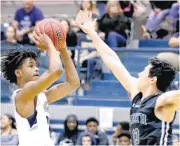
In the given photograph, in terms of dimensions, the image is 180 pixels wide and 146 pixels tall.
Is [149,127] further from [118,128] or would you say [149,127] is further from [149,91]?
[118,128]

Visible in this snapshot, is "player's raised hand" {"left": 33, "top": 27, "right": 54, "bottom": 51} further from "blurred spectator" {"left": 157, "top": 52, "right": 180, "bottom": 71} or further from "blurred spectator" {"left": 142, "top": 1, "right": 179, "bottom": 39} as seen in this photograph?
"blurred spectator" {"left": 142, "top": 1, "right": 179, "bottom": 39}

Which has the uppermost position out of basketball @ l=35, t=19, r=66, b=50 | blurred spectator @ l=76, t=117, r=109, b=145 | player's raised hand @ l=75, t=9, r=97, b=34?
player's raised hand @ l=75, t=9, r=97, b=34

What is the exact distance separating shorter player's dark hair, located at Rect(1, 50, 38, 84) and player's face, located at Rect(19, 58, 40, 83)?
0.04 meters

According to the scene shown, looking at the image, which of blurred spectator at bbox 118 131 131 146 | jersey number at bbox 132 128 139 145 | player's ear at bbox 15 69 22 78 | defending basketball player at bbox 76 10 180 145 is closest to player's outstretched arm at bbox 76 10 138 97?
defending basketball player at bbox 76 10 180 145

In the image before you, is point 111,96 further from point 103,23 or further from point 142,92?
point 142,92

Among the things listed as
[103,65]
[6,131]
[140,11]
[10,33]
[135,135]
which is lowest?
[6,131]

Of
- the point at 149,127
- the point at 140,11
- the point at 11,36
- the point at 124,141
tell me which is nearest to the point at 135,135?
the point at 149,127

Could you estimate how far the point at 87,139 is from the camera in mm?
7172

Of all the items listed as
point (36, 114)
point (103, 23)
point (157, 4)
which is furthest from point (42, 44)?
point (157, 4)

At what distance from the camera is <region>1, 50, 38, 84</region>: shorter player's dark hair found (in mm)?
3977

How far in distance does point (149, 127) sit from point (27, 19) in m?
5.95

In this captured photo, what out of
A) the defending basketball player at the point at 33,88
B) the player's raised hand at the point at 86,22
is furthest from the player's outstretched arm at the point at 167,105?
the player's raised hand at the point at 86,22

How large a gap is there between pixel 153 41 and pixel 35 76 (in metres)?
5.64

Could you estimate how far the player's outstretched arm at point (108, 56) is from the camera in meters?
A: 4.30
